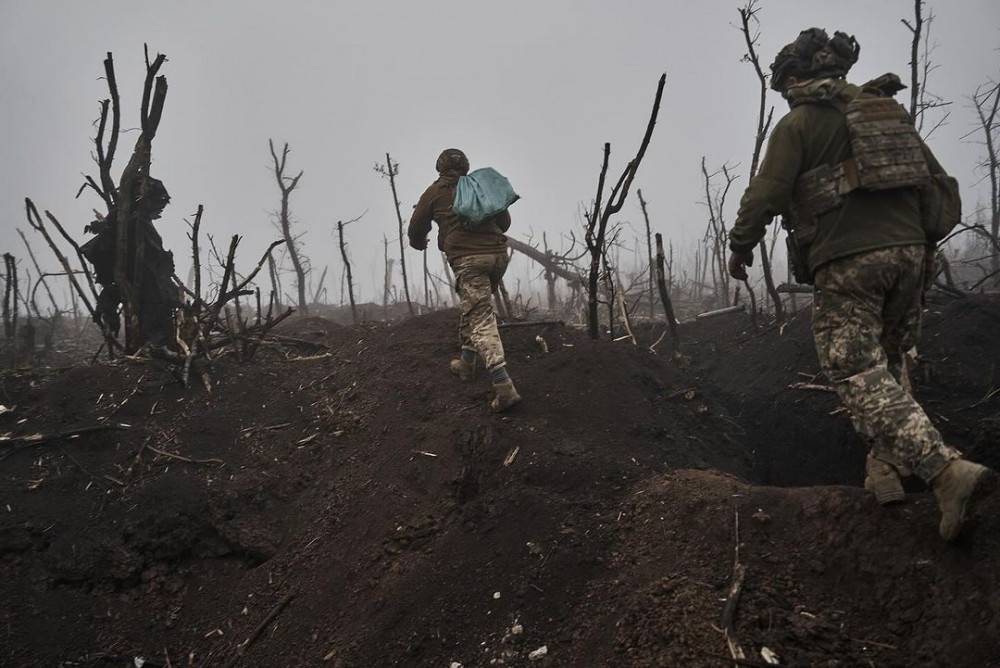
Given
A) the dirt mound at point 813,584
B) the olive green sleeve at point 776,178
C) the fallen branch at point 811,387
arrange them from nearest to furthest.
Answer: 1. the dirt mound at point 813,584
2. the olive green sleeve at point 776,178
3. the fallen branch at point 811,387

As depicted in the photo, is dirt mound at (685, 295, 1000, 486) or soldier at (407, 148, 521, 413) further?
soldier at (407, 148, 521, 413)

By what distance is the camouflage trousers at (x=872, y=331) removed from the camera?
7.06 feet

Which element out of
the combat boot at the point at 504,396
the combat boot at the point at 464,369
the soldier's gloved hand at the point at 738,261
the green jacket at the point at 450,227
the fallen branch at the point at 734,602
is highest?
the green jacket at the point at 450,227

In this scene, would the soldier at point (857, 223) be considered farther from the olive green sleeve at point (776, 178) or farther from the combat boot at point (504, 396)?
the combat boot at point (504, 396)

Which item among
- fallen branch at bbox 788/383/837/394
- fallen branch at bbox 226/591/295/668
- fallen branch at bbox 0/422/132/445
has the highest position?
fallen branch at bbox 0/422/132/445

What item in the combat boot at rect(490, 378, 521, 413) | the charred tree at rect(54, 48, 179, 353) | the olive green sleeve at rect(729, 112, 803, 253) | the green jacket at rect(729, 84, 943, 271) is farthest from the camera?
the charred tree at rect(54, 48, 179, 353)

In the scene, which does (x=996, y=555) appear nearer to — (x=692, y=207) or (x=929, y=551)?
(x=929, y=551)

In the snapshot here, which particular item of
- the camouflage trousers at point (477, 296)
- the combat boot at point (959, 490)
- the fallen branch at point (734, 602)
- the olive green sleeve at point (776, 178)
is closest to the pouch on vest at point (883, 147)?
the olive green sleeve at point (776, 178)

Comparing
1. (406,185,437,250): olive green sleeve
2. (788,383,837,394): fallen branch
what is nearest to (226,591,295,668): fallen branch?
(406,185,437,250): olive green sleeve

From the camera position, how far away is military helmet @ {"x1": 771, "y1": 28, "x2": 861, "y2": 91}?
2.47 meters

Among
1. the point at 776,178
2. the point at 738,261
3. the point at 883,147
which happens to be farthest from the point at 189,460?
the point at 883,147

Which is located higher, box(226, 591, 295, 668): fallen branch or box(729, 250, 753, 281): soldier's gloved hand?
box(729, 250, 753, 281): soldier's gloved hand

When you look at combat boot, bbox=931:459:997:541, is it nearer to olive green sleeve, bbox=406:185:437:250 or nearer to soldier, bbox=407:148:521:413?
soldier, bbox=407:148:521:413

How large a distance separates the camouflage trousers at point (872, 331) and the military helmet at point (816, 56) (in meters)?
0.91
